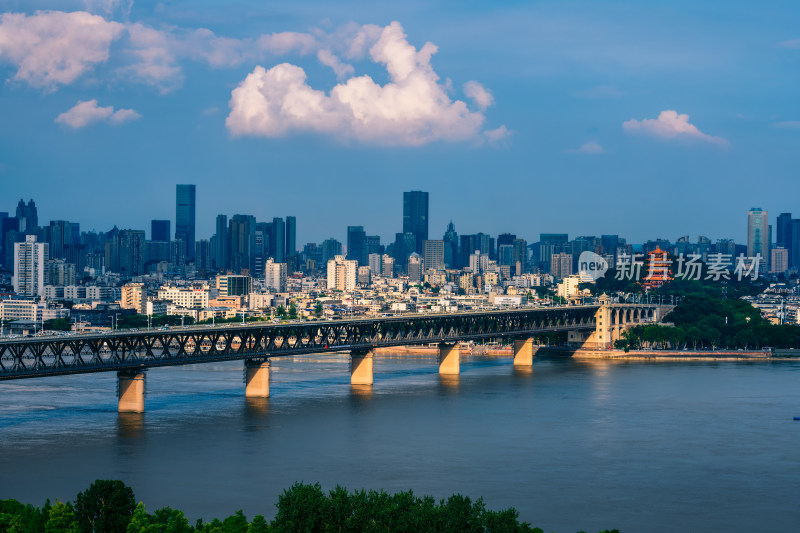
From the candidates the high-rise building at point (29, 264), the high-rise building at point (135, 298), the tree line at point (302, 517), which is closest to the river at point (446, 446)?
the tree line at point (302, 517)

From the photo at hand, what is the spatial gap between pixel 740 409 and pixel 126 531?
30.1 m

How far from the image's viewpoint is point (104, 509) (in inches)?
977

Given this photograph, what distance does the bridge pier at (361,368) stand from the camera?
56.6 m

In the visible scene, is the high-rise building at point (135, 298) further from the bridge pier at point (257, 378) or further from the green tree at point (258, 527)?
the green tree at point (258, 527)

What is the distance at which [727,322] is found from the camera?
9362 centimetres

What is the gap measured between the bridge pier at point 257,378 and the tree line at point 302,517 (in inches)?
994

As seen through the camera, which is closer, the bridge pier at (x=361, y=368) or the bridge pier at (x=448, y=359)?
the bridge pier at (x=361, y=368)

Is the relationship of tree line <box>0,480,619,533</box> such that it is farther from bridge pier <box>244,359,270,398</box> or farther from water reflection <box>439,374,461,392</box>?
water reflection <box>439,374,461,392</box>

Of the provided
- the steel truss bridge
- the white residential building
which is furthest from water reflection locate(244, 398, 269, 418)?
the white residential building

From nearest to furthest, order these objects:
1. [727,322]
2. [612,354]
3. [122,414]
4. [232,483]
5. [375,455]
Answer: [232,483], [375,455], [122,414], [612,354], [727,322]

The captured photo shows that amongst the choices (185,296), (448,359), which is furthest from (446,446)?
(185,296)

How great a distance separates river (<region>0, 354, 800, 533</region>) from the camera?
99.1ft

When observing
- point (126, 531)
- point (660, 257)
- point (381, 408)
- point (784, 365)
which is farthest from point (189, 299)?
point (126, 531)

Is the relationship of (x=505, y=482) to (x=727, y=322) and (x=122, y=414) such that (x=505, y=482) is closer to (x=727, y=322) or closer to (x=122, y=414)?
(x=122, y=414)
